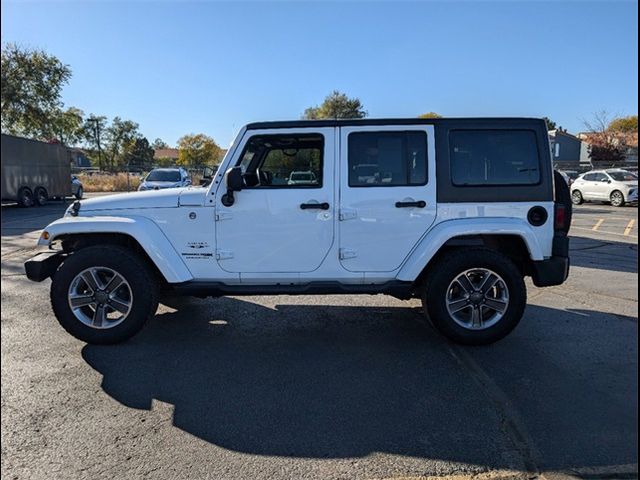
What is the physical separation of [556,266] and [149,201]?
3.88 m

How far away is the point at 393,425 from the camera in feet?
9.85

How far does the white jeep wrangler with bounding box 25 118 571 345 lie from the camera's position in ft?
14.0

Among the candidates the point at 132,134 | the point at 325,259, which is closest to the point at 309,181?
the point at 325,259

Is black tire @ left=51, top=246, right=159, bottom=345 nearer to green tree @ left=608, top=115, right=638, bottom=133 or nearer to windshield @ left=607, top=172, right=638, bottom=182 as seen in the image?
windshield @ left=607, top=172, right=638, bottom=182

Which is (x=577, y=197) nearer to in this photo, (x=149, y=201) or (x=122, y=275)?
(x=149, y=201)

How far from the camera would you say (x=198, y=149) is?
199 feet

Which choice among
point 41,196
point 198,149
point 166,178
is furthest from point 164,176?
point 198,149

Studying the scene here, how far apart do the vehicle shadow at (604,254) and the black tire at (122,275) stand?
721cm

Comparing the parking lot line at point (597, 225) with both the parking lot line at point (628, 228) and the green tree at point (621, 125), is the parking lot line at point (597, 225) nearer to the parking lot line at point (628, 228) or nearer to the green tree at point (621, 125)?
the parking lot line at point (628, 228)

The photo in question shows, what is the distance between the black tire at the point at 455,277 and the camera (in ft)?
14.0

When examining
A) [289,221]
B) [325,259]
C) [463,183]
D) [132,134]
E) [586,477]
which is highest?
[132,134]

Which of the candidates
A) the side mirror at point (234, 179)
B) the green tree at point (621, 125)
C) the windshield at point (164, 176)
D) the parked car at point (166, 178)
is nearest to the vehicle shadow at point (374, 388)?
the side mirror at point (234, 179)

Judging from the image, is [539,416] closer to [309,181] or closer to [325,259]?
[325,259]

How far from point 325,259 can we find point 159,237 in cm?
156
